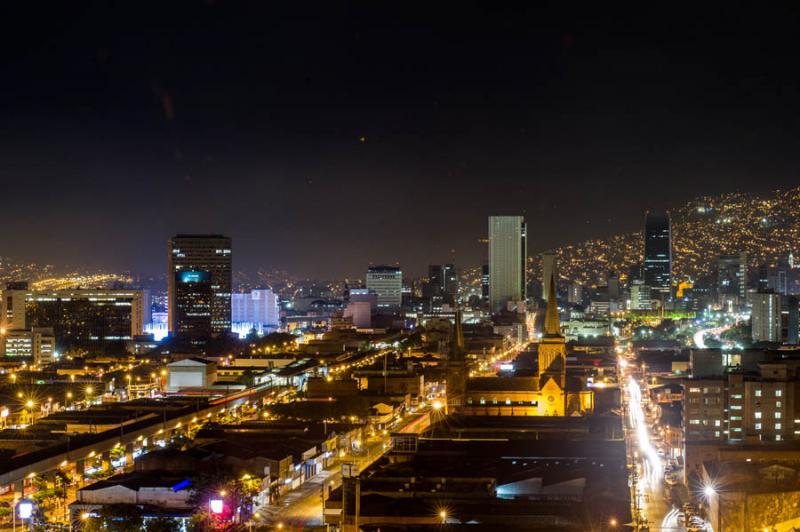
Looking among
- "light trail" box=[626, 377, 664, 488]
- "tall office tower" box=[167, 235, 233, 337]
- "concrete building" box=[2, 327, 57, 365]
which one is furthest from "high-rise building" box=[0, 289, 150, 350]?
"light trail" box=[626, 377, 664, 488]

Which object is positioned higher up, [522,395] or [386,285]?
[386,285]

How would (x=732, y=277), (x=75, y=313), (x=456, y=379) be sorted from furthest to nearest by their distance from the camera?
(x=732, y=277)
(x=75, y=313)
(x=456, y=379)

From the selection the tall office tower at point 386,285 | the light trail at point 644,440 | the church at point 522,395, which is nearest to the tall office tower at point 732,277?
the tall office tower at point 386,285

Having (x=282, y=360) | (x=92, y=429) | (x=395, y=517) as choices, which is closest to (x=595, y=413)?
(x=92, y=429)

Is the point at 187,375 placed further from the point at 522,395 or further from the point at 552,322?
the point at 552,322

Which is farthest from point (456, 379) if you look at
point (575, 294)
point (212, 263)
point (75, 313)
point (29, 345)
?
point (575, 294)

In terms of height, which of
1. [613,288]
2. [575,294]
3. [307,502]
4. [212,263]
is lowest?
[307,502]

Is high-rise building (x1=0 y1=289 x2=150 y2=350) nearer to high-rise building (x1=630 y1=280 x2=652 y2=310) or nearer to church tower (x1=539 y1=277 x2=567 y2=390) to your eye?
church tower (x1=539 y1=277 x2=567 y2=390)

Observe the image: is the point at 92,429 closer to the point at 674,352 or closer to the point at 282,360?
the point at 282,360
